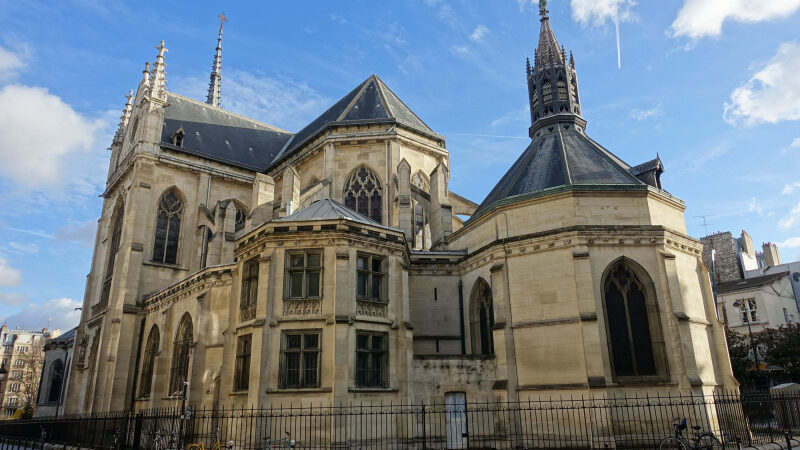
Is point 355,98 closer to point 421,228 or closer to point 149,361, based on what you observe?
point 421,228

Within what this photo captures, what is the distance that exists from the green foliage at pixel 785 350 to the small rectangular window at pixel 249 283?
27.7 m

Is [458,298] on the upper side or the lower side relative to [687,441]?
upper

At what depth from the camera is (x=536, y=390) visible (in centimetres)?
1656

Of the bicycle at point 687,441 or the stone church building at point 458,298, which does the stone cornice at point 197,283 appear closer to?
the stone church building at point 458,298

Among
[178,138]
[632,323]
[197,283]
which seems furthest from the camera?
[178,138]

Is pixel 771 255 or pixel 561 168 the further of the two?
pixel 771 255

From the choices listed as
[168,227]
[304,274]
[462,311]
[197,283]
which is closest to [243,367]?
[304,274]

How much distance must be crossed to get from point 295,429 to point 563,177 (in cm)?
1215

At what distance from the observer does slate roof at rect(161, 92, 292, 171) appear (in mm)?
34000

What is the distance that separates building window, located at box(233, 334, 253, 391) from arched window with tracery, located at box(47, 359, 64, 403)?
106ft

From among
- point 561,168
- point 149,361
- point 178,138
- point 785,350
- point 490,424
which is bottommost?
point 490,424

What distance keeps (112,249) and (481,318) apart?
2464cm

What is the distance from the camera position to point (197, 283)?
21.7 metres

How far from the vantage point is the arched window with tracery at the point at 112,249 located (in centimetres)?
3116
